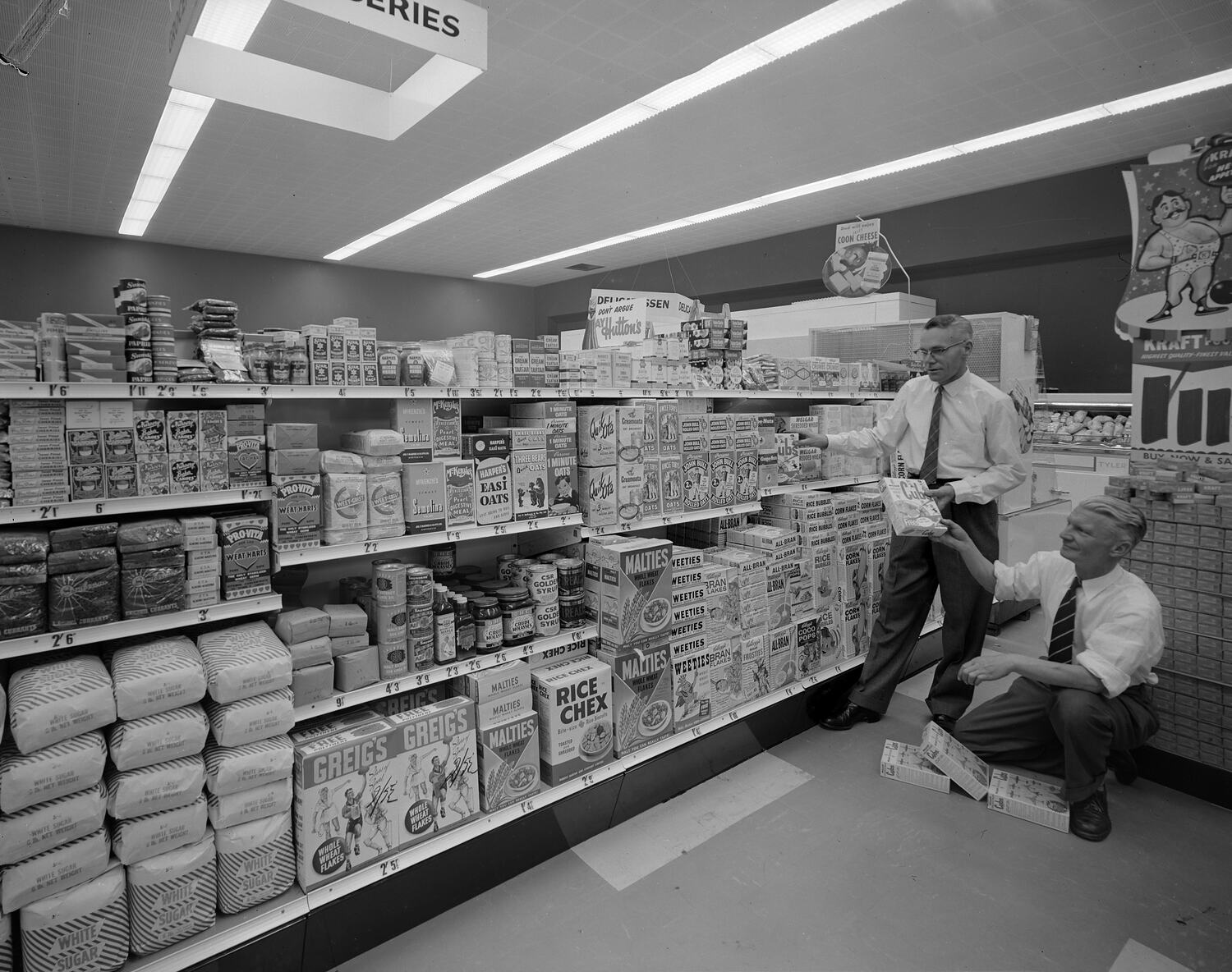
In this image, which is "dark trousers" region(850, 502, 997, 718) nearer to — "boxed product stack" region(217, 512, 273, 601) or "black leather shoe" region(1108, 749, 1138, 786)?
"black leather shoe" region(1108, 749, 1138, 786)

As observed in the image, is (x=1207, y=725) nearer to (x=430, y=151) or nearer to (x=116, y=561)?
(x=116, y=561)

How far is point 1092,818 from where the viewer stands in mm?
2879

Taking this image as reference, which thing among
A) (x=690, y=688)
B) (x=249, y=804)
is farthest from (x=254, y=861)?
(x=690, y=688)

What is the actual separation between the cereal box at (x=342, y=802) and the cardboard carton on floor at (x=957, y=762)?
2320 millimetres

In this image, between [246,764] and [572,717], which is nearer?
[246,764]

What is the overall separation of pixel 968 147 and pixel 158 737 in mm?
7733

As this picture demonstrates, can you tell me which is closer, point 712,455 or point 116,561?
point 116,561

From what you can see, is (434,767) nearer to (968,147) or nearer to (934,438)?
(934,438)

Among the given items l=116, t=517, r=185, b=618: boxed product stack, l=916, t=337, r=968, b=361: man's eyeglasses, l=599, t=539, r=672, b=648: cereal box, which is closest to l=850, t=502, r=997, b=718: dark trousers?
l=916, t=337, r=968, b=361: man's eyeglasses

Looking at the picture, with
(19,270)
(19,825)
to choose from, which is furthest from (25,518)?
(19,270)

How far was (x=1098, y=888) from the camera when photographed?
2.56 m

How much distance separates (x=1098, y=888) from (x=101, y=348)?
3.64 meters

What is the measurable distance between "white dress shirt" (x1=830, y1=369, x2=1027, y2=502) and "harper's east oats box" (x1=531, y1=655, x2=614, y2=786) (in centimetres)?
201

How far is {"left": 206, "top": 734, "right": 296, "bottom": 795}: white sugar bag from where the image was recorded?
6.78 ft
